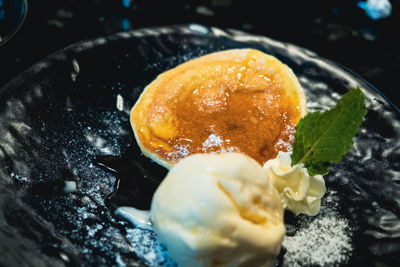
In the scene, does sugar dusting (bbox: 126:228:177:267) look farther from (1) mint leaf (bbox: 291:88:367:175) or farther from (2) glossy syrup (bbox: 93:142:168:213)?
(1) mint leaf (bbox: 291:88:367:175)

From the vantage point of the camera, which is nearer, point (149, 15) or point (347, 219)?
point (347, 219)

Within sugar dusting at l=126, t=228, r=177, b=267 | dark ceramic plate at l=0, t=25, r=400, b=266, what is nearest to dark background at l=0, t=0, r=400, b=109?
dark ceramic plate at l=0, t=25, r=400, b=266

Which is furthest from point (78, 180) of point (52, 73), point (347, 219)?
point (347, 219)

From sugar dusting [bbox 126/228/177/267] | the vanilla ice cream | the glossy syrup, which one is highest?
the vanilla ice cream

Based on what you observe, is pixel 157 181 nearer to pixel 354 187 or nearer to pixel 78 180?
pixel 78 180

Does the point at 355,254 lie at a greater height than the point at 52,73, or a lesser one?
lesser

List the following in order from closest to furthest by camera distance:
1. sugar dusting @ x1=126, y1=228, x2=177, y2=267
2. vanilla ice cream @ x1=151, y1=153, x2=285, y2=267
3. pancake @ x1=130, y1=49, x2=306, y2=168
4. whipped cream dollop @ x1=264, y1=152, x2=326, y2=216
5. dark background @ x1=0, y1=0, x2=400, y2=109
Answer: vanilla ice cream @ x1=151, y1=153, x2=285, y2=267 → sugar dusting @ x1=126, y1=228, x2=177, y2=267 → whipped cream dollop @ x1=264, y1=152, x2=326, y2=216 → pancake @ x1=130, y1=49, x2=306, y2=168 → dark background @ x1=0, y1=0, x2=400, y2=109
